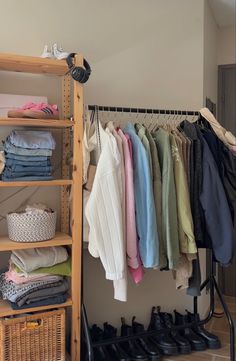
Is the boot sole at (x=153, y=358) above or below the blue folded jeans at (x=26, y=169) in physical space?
below

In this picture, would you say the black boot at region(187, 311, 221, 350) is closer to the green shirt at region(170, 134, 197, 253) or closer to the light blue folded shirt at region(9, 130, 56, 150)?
the green shirt at region(170, 134, 197, 253)

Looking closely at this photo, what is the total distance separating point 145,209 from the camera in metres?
1.89

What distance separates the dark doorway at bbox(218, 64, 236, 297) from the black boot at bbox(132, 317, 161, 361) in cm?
127

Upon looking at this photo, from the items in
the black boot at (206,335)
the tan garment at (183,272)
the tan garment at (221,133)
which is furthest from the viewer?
the black boot at (206,335)

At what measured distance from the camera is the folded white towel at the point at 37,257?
1885mm

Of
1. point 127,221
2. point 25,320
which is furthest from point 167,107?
point 25,320

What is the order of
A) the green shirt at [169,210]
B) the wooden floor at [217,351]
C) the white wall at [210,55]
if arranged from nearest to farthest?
the green shirt at [169,210]
the wooden floor at [217,351]
the white wall at [210,55]

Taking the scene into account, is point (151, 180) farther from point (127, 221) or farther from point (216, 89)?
point (216, 89)

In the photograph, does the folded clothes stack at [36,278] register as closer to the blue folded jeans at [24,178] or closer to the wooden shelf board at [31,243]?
the wooden shelf board at [31,243]

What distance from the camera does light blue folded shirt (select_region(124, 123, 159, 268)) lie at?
1.84m

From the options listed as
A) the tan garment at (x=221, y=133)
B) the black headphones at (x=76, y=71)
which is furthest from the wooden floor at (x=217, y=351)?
the black headphones at (x=76, y=71)

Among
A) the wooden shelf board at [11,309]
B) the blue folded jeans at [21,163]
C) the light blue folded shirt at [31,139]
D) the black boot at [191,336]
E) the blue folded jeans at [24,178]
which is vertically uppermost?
the light blue folded shirt at [31,139]

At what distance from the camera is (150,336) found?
7.73 feet

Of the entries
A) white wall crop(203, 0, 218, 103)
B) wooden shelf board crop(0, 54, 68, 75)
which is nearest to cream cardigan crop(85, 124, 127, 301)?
wooden shelf board crop(0, 54, 68, 75)
